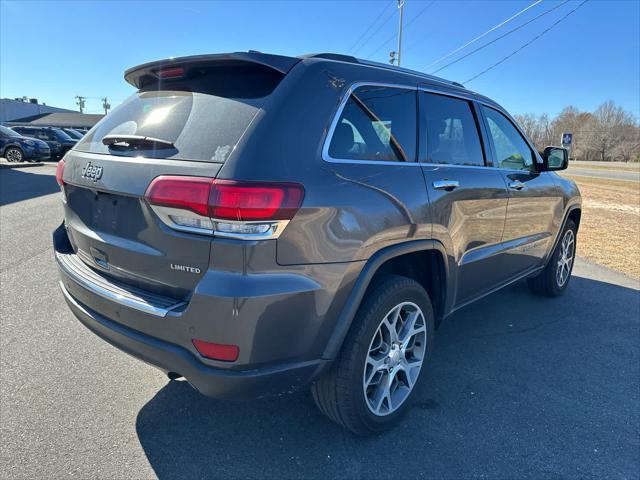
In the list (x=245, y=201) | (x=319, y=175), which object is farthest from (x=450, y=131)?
(x=245, y=201)

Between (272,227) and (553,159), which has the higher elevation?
(553,159)

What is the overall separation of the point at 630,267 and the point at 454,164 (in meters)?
5.04

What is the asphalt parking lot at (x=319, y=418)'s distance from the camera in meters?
2.28

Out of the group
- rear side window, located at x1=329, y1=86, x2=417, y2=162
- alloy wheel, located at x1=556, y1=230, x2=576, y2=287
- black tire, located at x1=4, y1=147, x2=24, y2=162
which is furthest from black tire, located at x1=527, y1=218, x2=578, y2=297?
black tire, located at x1=4, y1=147, x2=24, y2=162

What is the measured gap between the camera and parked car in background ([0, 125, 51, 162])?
20.1m

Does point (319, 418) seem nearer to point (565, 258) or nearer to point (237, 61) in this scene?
point (237, 61)

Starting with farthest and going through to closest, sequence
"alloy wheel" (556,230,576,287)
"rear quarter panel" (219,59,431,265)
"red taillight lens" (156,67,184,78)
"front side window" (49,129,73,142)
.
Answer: "front side window" (49,129,73,142) → "alloy wheel" (556,230,576,287) → "red taillight lens" (156,67,184,78) → "rear quarter panel" (219,59,431,265)

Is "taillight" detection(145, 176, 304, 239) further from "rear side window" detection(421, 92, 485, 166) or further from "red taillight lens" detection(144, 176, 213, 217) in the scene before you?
"rear side window" detection(421, 92, 485, 166)

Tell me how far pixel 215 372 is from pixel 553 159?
3819 millimetres

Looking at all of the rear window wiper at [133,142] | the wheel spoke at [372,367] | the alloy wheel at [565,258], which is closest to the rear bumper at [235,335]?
the wheel spoke at [372,367]

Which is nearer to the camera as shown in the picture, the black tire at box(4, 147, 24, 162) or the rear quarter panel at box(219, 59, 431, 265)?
the rear quarter panel at box(219, 59, 431, 265)

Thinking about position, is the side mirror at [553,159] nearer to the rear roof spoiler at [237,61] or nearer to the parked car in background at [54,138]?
the rear roof spoiler at [237,61]

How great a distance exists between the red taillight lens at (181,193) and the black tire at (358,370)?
1000 millimetres

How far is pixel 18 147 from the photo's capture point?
20.2m
